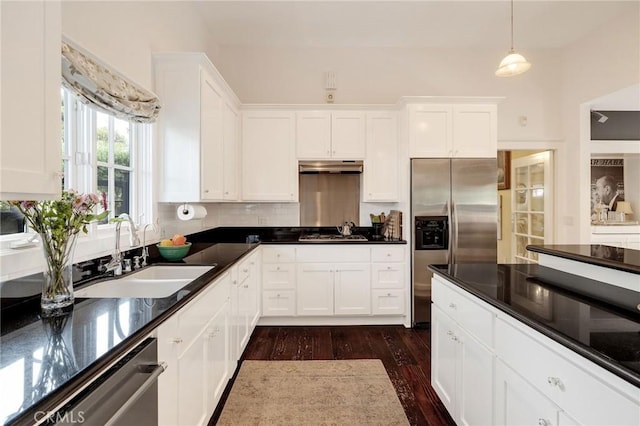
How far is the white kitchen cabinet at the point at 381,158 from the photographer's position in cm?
360

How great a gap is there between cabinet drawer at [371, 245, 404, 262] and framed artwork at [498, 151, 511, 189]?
3.13m

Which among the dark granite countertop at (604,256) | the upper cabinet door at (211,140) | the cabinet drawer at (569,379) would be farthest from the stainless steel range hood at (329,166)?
the cabinet drawer at (569,379)

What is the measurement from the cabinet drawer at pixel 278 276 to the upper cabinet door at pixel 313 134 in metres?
1.27

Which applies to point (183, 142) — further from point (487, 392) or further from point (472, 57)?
point (472, 57)

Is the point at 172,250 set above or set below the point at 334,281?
above

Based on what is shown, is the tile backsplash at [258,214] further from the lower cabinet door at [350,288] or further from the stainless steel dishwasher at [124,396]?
the stainless steel dishwasher at [124,396]

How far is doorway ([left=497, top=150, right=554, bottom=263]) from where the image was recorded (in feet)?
13.4

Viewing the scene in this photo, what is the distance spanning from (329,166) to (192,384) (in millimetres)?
2693

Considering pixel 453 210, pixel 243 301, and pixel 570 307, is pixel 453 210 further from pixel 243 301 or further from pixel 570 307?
pixel 243 301

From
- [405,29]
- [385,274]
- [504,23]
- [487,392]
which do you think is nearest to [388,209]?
[385,274]

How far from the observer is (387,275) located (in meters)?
3.40

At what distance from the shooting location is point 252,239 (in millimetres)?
3543

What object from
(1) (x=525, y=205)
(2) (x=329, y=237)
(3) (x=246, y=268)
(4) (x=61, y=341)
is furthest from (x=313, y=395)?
(1) (x=525, y=205)

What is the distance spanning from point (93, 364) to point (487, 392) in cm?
151
